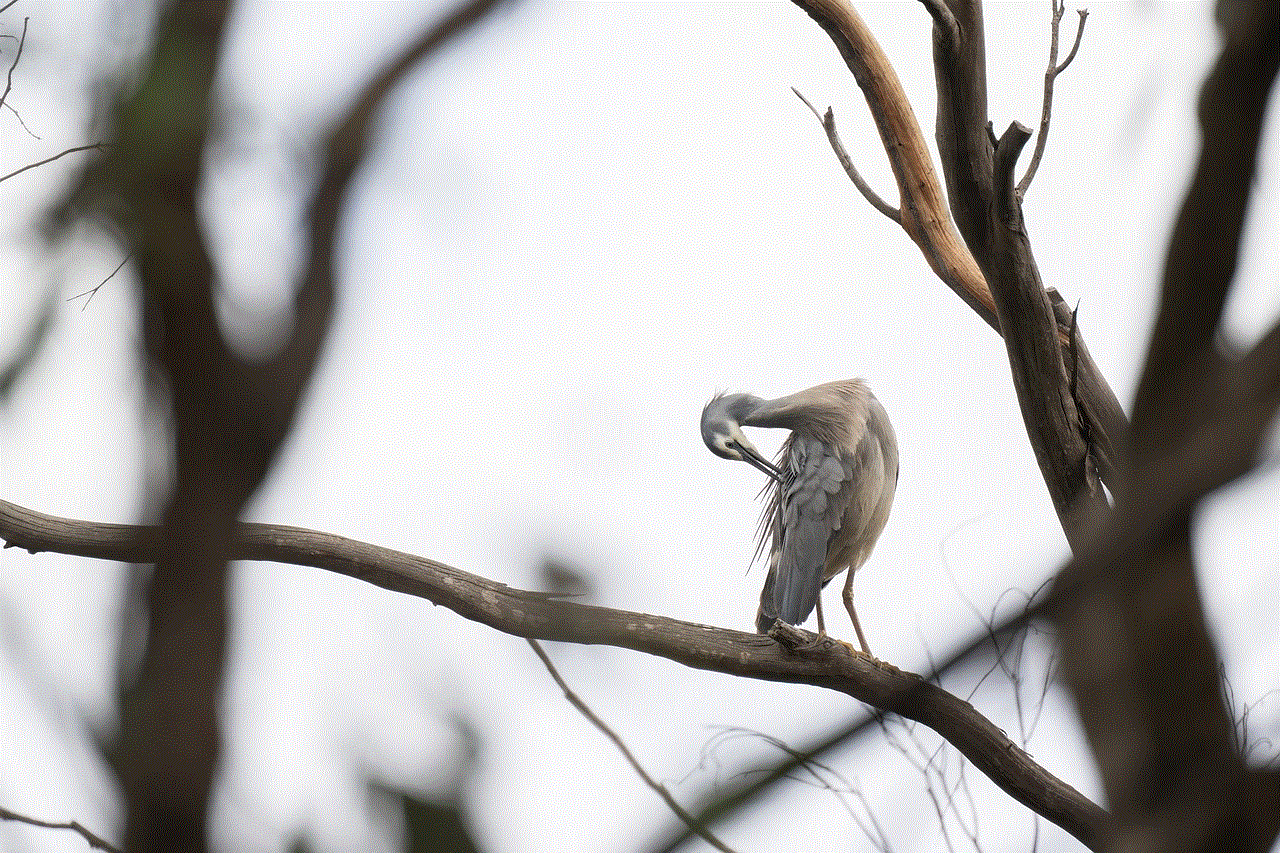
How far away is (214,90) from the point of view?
2.04ft

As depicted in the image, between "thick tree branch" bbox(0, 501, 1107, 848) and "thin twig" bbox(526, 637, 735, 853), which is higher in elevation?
"thick tree branch" bbox(0, 501, 1107, 848)

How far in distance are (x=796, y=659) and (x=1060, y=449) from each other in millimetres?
1001

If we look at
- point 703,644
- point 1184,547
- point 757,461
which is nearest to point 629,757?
point 1184,547

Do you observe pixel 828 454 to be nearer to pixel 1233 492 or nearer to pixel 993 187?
pixel 993 187

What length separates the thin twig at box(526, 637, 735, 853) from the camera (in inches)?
28.5

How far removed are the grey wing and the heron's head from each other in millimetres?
287

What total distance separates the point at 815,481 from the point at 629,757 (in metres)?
4.67

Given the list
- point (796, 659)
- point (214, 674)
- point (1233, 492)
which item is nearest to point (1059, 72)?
point (796, 659)

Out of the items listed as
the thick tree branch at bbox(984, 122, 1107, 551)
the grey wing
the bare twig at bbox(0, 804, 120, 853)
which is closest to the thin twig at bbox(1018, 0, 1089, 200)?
the thick tree branch at bbox(984, 122, 1107, 551)

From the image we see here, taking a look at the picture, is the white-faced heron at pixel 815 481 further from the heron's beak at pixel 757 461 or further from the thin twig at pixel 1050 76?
the thin twig at pixel 1050 76

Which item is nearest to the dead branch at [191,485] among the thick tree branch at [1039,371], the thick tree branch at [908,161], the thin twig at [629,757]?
the thin twig at [629,757]

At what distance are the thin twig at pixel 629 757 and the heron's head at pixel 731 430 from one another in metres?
4.66

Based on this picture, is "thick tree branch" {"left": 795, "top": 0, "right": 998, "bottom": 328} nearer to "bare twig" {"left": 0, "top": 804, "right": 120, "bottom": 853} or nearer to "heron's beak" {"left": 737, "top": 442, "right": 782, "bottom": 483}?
"heron's beak" {"left": 737, "top": 442, "right": 782, "bottom": 483}

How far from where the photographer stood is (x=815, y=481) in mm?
5719
